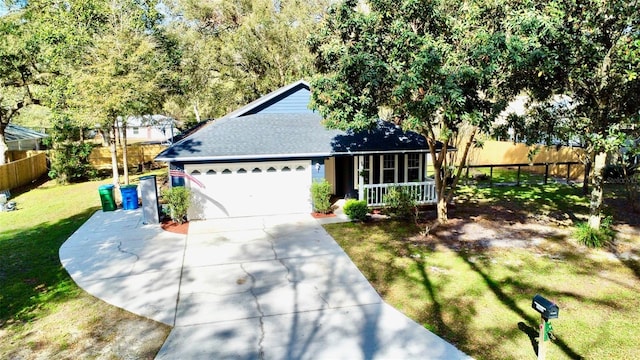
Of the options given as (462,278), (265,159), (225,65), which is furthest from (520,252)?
(225,65)

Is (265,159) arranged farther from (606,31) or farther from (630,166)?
(630,166)

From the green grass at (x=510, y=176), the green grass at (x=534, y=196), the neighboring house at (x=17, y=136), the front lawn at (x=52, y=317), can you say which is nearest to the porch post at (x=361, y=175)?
the green grass at (x=534, y=196)

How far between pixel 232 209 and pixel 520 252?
9.34 m

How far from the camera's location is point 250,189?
48.2 feet

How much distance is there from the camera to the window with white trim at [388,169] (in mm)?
16250

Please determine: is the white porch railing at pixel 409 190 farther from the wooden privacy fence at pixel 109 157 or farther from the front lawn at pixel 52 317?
the wooden privacy fence at pixel 109 157

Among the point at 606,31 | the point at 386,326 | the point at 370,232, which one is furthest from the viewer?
the point at 370,232

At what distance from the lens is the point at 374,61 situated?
10359 mm

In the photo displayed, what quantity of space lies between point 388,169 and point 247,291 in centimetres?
930

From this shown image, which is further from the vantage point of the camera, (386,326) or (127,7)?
(127,7)

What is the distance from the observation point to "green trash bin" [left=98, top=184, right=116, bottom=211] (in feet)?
50.5

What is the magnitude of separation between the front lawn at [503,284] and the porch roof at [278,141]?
3204 millimetres

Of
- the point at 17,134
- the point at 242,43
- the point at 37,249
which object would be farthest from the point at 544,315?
the point at 17,134

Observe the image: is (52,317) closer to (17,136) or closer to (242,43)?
(242,43)
